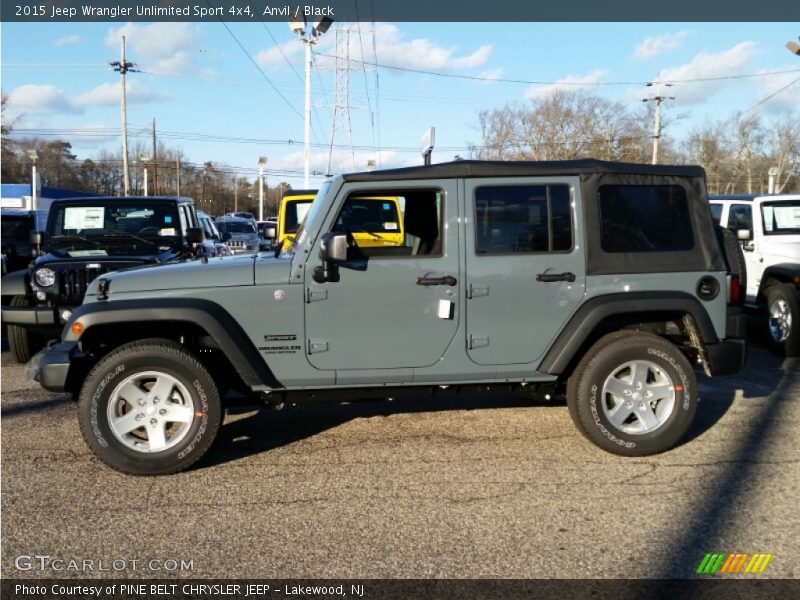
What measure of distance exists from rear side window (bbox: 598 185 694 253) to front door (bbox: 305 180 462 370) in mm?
1097

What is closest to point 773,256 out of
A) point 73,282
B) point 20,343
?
point 73,282

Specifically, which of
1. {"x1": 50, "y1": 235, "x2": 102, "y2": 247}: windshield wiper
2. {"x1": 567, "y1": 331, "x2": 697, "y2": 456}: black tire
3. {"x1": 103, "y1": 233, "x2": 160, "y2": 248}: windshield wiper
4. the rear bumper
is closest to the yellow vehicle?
{"x1": 567, "y1": 331, "x2": 697, "y2": 456}: black tire

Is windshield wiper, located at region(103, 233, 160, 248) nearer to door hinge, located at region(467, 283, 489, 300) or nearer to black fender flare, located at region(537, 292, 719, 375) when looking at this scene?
door hinge, located at region(467, 283, 489, 300)

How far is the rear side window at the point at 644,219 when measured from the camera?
16.3 ft

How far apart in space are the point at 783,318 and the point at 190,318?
7224 mm

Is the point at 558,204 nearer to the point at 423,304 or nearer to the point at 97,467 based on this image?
the point at 423,304

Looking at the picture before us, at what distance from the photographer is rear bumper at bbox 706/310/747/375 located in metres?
4.98

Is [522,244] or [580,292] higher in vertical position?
[522,244]

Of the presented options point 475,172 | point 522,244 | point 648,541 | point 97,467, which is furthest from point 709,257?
point 97,467

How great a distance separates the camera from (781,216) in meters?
9.54

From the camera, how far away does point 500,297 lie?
4.82 m

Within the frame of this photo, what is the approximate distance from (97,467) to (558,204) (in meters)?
3.61

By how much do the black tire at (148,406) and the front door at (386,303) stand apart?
2.53 ft

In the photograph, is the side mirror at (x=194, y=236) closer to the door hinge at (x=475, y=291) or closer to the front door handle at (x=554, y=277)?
the door hinge at (x=475, y=291)
